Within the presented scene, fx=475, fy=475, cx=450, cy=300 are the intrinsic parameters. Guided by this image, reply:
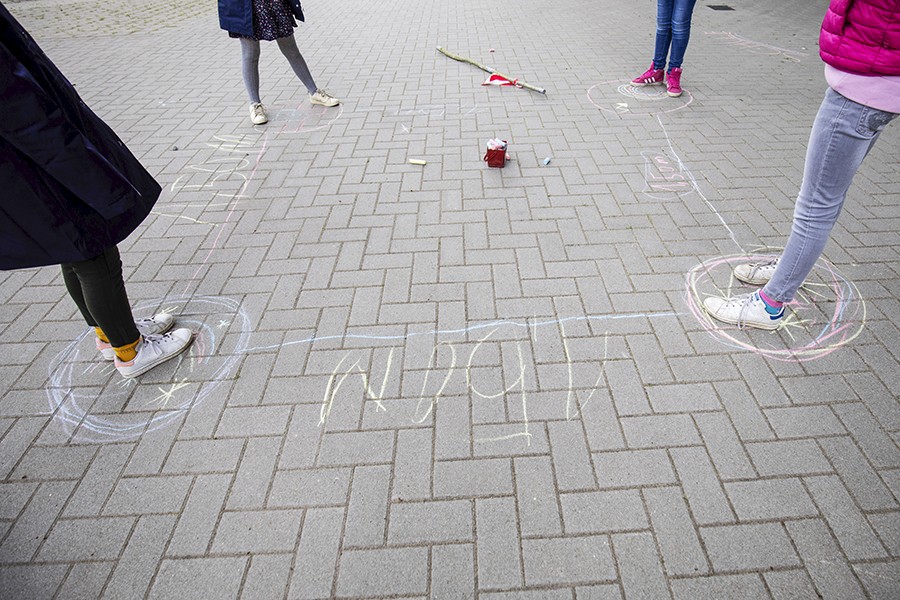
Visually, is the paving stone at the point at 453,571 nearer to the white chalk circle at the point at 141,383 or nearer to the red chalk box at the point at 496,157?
the white chalk circle at the point at 141,383

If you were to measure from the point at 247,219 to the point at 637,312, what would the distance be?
2763 millimetres

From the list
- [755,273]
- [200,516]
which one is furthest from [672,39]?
[200,516]

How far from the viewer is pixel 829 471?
6.25 feet

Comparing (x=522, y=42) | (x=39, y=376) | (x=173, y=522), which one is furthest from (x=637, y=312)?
(x=522, y=42)

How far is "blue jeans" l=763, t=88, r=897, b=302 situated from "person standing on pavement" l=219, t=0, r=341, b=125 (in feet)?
14.4

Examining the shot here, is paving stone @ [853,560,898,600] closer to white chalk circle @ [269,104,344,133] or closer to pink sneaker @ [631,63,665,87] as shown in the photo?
white chalk circle @ [269,104,344,133]

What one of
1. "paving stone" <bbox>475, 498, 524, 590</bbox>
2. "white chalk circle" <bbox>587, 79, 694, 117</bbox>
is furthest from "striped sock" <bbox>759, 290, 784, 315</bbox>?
"white chalk circle" <bbox>587, 79, 694, 117</bbox>

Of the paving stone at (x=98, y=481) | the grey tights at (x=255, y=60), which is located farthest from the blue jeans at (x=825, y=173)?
the grey tights at (x=255, y=60)

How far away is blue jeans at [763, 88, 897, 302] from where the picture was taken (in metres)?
1.93

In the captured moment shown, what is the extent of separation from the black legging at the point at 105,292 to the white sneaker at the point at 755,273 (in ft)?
10.7

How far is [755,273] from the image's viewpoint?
278cm

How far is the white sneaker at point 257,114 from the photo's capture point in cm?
481

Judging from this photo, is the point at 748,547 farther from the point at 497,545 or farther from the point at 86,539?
the point at 86,539

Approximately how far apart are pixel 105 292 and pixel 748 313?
3.13m
